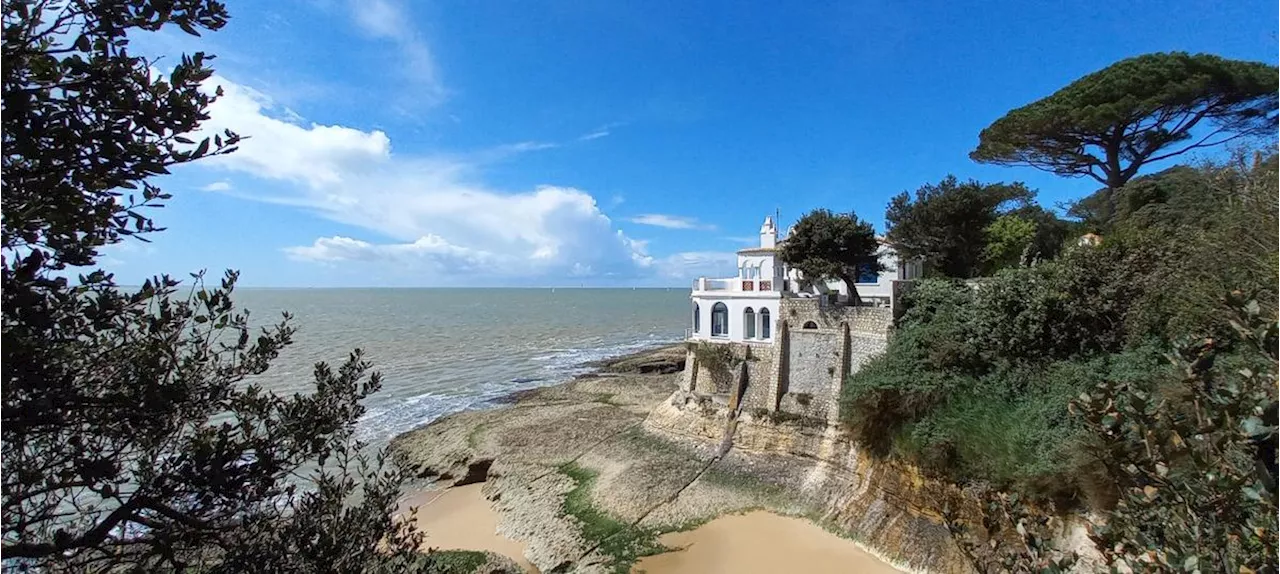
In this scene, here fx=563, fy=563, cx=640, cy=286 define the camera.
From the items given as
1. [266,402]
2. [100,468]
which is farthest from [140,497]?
[266,402]

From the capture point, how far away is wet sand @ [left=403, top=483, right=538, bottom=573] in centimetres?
1691

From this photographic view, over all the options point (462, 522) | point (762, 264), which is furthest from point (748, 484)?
point (762, 264)

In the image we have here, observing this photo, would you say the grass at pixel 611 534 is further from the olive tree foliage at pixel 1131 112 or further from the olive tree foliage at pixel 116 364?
the olive tree foliage at pixel 1131 112

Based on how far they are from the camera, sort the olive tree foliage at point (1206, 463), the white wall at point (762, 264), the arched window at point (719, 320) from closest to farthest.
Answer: the olive tree foliage at point (1206, 463), the arched window at point (719, 320), the white wall at point (762, 264)

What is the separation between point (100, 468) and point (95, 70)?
2.14 m

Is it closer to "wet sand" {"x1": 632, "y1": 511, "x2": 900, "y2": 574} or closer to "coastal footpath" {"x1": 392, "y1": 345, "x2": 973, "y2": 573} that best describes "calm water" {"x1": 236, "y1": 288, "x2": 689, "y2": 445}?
"coastal footpath" {"x1": 392, "y1": 345, "x2": 973, "y2": 573}

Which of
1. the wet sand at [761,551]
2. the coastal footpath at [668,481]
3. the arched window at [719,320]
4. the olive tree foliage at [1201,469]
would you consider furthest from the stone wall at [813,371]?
the olive tree foliage at [1201,469]

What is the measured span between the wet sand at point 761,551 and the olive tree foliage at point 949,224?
44.2 feet

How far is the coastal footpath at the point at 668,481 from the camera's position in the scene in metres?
14.7

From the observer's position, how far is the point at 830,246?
19750mm

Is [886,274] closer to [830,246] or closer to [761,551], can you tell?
[830,246]

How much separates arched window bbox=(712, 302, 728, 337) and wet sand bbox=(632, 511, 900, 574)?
8.66 m

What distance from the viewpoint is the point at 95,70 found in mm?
3066

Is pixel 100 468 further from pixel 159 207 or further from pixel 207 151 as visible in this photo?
pixel 207 151
